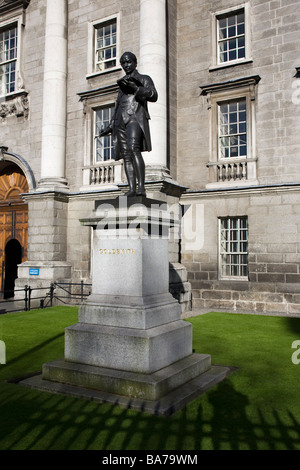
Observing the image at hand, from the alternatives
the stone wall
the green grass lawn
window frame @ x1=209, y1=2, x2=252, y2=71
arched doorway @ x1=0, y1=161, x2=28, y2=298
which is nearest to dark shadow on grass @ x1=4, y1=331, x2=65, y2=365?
the green grass lawn

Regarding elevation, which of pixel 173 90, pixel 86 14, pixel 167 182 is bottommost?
pixel 167 182

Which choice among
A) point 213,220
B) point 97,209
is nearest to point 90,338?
point 97,209

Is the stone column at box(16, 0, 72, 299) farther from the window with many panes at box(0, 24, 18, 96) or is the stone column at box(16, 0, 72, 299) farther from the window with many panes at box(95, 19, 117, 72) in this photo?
the window with many panes at box(0, 24, 18, 96)

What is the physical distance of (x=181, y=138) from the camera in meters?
15.9

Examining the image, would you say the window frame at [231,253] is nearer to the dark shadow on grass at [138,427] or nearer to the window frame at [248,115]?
the window frame at [248,115]

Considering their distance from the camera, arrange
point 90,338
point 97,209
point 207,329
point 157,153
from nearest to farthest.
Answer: point 90,338
point 97,209
point 207,329
point 157,153

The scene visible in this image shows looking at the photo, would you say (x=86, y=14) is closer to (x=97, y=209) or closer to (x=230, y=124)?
(x=230, y=124)

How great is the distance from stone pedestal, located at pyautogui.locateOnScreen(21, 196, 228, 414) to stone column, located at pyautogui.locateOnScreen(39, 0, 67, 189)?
10.8 metres

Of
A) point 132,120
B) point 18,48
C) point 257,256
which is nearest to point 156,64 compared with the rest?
point 257,256

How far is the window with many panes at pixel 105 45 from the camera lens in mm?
17203

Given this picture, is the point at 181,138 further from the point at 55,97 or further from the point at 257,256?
the point at 55,97

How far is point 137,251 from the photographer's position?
6258 millimetres

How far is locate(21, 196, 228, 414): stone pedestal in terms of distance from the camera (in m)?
5.71

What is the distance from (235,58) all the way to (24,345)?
40.5ft
